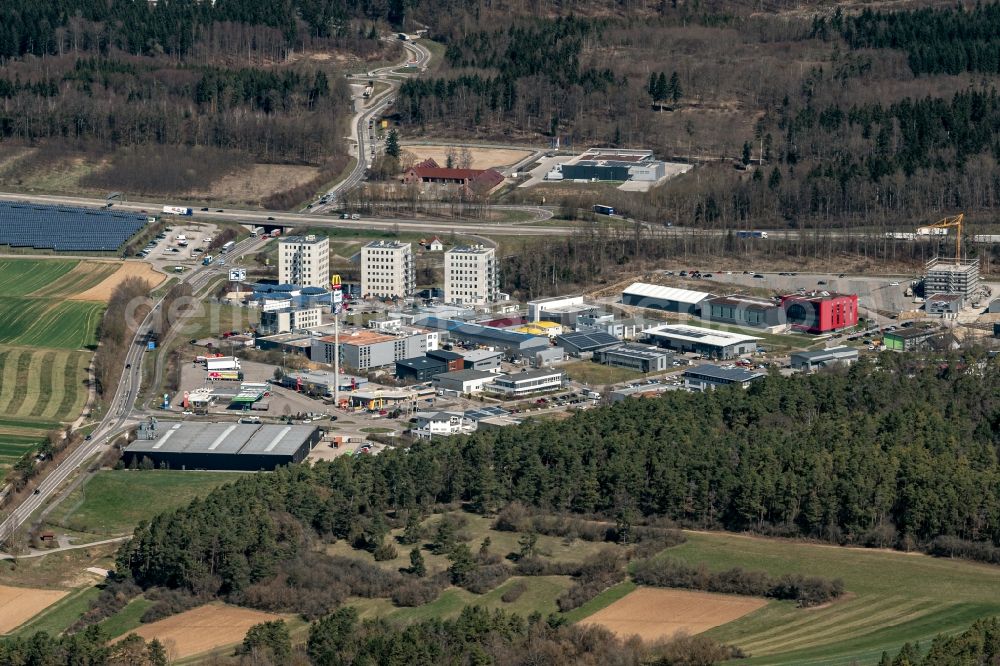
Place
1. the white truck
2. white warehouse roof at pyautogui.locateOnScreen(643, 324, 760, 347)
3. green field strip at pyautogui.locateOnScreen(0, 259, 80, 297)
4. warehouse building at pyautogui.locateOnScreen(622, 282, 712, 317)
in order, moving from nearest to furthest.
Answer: the white truck → white warehouse roof at pyautogui.locateOnScreen(643, 324, 760, 347) → warehouse building at pyautogui.locateOnScreen(622, 282, 712, 317) → green field strip at pyautogui.locateOnScreen(0, 259, 80, 297)

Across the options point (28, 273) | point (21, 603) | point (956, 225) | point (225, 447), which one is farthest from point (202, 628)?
point (956, 225)

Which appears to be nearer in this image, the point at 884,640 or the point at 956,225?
the point at 884,640

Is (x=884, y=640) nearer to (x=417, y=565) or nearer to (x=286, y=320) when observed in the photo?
(x=417, y=565)

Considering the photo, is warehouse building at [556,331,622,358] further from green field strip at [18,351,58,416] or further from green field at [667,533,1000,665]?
green field at [667,533,1000,665]

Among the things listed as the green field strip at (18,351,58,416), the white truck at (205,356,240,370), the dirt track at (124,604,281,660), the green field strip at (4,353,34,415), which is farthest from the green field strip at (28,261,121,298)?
the dirt track at (124,604,281,660)

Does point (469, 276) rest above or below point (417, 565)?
above

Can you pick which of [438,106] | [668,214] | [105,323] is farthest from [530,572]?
[438,106]

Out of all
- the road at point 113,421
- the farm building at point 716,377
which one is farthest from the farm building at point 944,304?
the road at point 113,421
